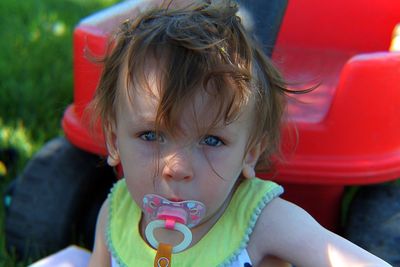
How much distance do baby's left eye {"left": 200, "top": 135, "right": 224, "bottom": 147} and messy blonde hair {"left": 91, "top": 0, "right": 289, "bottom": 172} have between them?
4cm

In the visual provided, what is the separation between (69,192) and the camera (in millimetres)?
1839

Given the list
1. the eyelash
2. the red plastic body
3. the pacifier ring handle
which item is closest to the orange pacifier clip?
the pacifier ring handle

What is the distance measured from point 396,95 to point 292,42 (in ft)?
2.19

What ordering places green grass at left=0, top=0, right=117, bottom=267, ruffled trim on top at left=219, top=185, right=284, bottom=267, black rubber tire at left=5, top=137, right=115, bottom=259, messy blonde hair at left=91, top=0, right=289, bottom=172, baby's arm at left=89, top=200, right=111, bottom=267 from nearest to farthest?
messy blonde hair at left=91, top=0, right=289, bottom=172
ruffled trim on top at left=219, top=185, right=284, bottom=267
baby's arm at left=89, top=200, right=111, bottom=267
black rubber tire at left=5, top=137, right=115, bottom=259
green grass at left=0, top=0, right=117, bottom=267

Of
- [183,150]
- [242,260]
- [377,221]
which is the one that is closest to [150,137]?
[183,150]

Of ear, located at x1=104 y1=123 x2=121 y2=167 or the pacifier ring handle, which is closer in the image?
the pacifier ring handle

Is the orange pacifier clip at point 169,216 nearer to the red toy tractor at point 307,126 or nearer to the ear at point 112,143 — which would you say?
the ear at point 112,143

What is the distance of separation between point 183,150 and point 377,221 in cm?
59

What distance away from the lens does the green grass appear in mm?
2375

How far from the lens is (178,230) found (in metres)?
1.27

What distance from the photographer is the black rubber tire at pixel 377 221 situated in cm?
152

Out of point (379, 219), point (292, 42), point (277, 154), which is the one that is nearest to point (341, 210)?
point (379, 219)

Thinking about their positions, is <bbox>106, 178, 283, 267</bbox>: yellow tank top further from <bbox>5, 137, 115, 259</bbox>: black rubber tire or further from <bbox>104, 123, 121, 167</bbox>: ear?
<bbox>5, 137, 115, 259</bbox>: black rubber tire

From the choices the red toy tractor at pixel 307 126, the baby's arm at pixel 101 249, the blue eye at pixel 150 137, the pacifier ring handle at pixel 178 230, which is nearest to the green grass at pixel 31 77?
the red toy tractor at pixel 307 126
